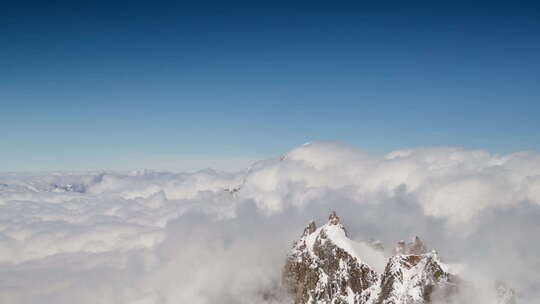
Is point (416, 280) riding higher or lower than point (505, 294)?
lower

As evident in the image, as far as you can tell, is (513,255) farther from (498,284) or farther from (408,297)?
(408,297)

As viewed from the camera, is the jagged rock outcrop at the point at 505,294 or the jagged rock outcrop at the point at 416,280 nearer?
the jagged rock outcrop at the point at 505,294

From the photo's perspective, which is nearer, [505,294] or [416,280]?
[505,294]

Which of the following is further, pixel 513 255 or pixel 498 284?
pixel 513 255

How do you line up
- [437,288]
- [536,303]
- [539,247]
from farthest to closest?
[539,247] < [437,288] < [536,303]

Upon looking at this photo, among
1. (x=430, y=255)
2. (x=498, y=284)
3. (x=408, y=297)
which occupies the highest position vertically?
(x=430, y=255)

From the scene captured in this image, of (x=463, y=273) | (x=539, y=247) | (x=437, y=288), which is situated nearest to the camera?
(x=437, y=288)

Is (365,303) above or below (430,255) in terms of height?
below

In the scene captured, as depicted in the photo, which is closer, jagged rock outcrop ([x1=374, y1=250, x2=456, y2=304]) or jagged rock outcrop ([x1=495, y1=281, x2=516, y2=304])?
jagged rock outcrop ([x1=495, y1=281, x2=516, y2=304])

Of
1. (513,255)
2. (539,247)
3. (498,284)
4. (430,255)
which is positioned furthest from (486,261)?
(430,255)
